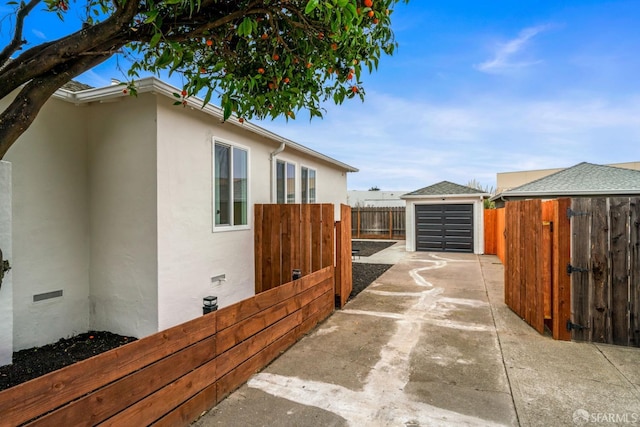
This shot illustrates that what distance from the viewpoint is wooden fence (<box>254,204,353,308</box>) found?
589 centimetres

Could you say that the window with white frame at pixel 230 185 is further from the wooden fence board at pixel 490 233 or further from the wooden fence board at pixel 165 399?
the wooden fence board at pixel 490 233

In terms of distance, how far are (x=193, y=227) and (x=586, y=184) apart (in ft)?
39.4

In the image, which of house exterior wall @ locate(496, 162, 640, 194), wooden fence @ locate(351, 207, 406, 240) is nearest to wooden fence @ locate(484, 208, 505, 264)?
wooden fence @ locate(351, 207, 406, 240)

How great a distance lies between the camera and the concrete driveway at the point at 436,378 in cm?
269

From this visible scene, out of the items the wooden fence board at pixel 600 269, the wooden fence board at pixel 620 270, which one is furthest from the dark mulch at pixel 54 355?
the wooden fence board at pixel 620 270

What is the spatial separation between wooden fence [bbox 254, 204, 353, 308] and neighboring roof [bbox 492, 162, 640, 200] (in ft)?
25.8

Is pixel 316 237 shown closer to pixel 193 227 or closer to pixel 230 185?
pixel 230 185

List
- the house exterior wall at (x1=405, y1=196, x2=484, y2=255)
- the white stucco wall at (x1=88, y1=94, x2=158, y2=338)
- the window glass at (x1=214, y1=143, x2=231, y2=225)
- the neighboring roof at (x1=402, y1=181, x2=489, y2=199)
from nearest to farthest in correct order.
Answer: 1. the white stucco wall at (x1=88, y1=94, x2=158, y2=338)
2. the window glass at (x1=214, y1=143, x2=231, y2=225)
3. the house exterior wall at (x1=405, y1=196, x2=484, y2=255)
4. the neighboring roof at (x1=402, y1=181, x2=489, y2=199)

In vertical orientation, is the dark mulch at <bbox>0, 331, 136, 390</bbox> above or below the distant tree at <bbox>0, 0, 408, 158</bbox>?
below

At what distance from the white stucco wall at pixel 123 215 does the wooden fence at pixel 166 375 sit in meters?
1.86

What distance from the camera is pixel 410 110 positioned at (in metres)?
13.3

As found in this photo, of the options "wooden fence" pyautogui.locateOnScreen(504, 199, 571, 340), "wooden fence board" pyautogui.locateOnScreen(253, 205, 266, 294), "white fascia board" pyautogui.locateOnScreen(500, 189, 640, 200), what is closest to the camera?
"wooden fence" pyautogui.locateOnScreen(504, 199, 571, 340)

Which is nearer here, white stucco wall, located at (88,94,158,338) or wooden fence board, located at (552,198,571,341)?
wooden fence board, located at (552,198,571,341)

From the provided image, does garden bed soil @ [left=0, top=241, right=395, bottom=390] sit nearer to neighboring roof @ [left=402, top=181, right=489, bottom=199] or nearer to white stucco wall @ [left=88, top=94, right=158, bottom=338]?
white stucco wall @ [left=88, top=94, right=158, bottom=338]
